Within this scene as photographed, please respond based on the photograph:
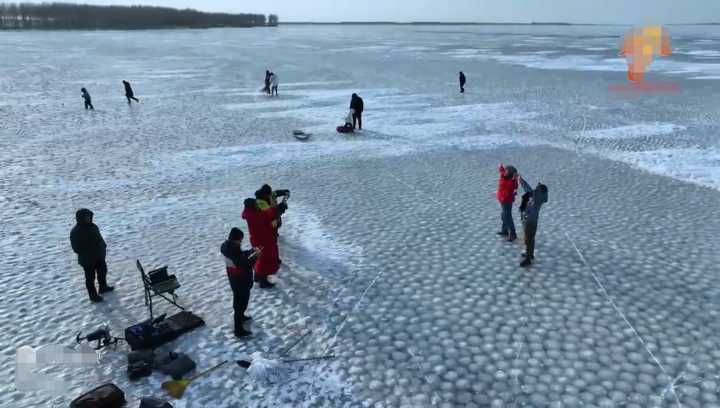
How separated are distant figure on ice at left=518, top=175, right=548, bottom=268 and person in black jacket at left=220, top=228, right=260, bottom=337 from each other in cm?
406

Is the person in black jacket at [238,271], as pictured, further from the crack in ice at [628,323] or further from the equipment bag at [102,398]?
the crack in ice at [628,323]

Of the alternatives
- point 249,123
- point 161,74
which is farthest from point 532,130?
point 161,74

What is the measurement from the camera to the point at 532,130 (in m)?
17.5

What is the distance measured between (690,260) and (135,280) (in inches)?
333

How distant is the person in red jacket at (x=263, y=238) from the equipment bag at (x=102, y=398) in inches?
104

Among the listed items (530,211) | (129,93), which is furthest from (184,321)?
(129,93)

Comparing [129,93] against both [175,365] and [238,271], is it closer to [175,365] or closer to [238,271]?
[238,271]

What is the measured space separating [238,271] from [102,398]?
1.84m

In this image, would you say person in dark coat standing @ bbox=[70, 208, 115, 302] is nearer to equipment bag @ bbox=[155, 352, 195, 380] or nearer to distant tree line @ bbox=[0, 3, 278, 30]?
equipment bag @ bbox=[155, 352, 195, 380]

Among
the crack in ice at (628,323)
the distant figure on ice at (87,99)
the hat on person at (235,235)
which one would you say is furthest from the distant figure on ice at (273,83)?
the hat on person at (235,235)

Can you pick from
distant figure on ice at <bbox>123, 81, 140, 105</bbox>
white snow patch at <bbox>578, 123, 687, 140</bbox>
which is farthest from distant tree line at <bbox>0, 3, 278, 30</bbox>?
white snow patch at <bbox>578, 123, 687, 140</bbox>

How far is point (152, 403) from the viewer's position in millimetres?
4875

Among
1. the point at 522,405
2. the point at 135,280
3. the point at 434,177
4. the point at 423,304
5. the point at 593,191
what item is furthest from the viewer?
the point at 434,177

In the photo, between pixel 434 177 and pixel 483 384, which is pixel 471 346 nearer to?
pixel 483 384
